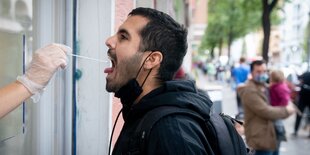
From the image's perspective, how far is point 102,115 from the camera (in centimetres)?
274

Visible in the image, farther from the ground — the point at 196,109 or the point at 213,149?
the point at 196,109

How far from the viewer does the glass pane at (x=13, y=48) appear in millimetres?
2088

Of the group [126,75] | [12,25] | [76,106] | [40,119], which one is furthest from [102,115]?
[126,75]

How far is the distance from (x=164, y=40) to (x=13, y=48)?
916 millimetres

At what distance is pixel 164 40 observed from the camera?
1646 millimetres

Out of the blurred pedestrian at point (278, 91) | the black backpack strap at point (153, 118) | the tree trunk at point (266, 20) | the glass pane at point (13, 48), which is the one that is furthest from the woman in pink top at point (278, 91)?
the tree trunk at point (266, 20)

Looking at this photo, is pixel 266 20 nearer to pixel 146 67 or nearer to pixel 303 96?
pixel 303 96

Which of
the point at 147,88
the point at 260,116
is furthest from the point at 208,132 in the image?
the point at 260,116

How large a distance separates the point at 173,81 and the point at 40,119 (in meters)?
1.12

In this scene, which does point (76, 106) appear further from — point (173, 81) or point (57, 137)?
point (173, 81)

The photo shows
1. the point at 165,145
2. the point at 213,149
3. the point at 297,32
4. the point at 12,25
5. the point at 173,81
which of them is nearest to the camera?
the point at 165,145

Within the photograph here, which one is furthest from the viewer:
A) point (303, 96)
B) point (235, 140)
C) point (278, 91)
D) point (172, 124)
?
point (303, 96)

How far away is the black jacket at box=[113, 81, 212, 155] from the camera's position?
135 centimetres

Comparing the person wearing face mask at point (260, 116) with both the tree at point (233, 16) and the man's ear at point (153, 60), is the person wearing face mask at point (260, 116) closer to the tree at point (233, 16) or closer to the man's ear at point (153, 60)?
the man's ear at point (153, 60)
